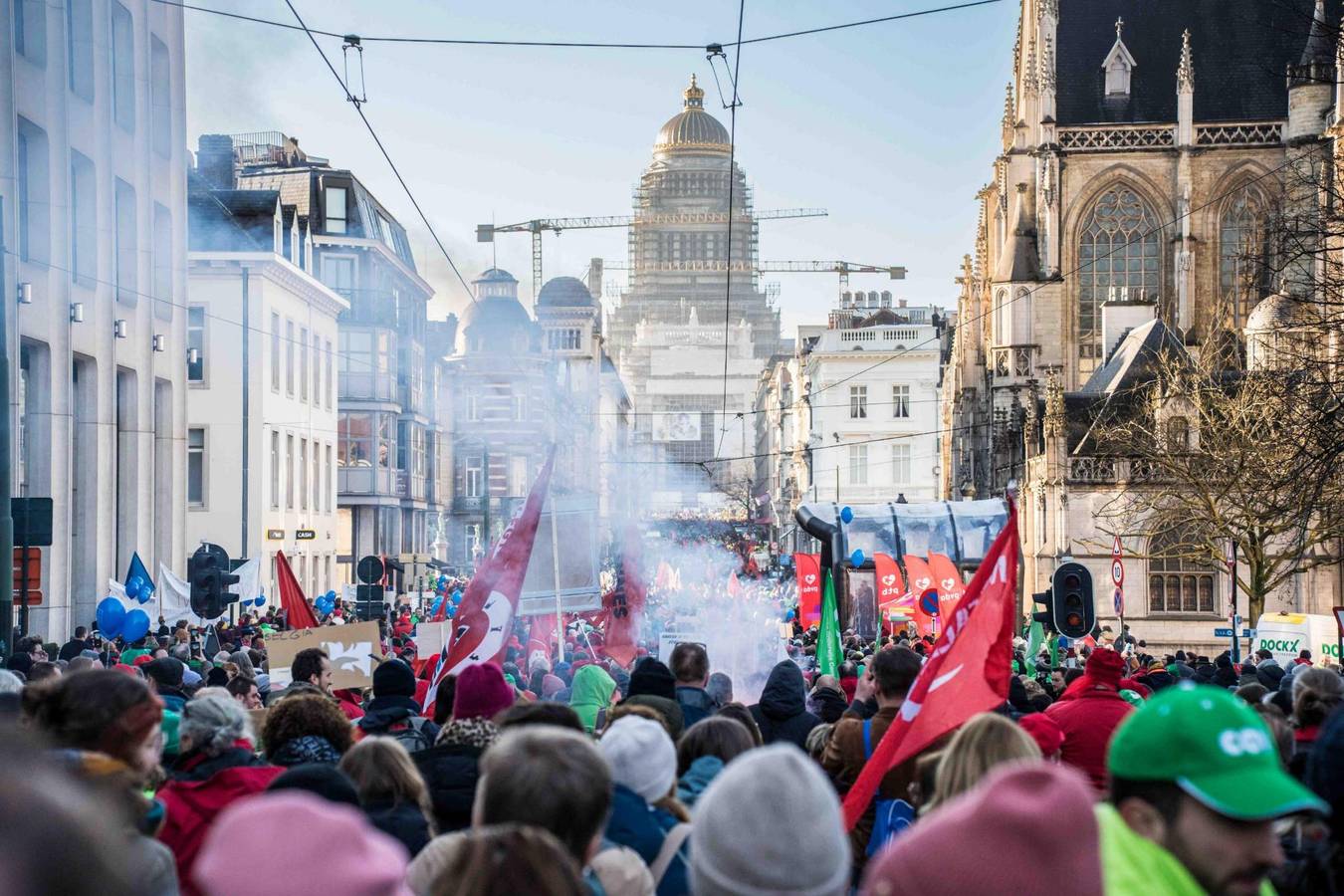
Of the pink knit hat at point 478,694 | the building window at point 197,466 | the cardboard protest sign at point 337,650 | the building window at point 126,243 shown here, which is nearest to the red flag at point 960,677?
the pink knit hat at point 478,694

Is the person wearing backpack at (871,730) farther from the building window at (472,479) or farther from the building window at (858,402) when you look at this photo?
the building window at (858,402)

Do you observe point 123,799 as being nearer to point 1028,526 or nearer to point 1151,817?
point 1151,817

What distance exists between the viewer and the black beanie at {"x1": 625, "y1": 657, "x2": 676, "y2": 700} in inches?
354

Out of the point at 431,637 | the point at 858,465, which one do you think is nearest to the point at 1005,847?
the point at 431,637

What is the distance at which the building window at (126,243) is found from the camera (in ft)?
97.5

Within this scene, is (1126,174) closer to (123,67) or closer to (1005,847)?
(123,67)

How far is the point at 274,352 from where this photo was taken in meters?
45.4

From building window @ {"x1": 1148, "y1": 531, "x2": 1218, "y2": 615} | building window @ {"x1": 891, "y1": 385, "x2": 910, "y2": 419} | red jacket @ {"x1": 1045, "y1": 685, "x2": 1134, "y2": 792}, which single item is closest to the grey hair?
red jacket @ {"x1": 1045, "y1": 685, "x2": 1134, "y2": 792}

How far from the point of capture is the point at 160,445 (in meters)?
32.4

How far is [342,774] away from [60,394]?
22.4 meters

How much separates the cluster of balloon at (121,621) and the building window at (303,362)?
30001mm

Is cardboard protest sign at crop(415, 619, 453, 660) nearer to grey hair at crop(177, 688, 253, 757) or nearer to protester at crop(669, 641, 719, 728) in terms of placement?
protester at crop(669, 641, 719, 728)

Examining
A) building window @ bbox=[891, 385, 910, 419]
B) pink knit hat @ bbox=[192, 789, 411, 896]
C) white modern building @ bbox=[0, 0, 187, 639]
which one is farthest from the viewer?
building window @ bbox=[891, 385, 910, 419]

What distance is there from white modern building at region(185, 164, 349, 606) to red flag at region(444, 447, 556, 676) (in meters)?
32.0
